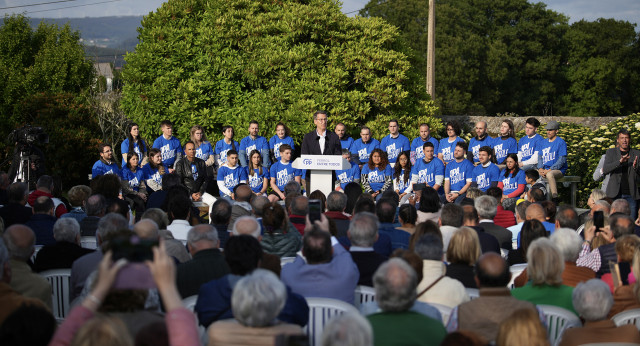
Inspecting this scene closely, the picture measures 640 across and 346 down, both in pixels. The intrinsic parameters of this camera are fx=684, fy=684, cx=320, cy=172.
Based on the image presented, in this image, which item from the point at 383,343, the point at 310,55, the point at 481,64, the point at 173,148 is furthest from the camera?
the point at 481,64

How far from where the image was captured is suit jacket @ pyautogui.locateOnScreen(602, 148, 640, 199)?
9.96 m

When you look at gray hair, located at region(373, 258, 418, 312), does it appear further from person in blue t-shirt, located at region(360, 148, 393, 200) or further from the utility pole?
the utility pole

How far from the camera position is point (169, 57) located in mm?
15461

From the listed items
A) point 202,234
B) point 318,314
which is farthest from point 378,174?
point 318,314

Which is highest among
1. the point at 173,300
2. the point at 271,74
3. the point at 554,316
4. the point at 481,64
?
the point at 481,64

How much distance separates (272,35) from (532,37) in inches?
1165

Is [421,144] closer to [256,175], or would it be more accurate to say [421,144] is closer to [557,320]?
[256,175]

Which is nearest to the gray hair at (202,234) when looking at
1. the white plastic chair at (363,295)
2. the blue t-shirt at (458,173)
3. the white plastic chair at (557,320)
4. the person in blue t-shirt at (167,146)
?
the white plastic chair at (363,295)

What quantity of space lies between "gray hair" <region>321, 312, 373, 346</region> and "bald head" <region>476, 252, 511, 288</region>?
141 cm

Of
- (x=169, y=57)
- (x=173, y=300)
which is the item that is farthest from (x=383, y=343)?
(x=169, y=57)

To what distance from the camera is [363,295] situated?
4.64 metres

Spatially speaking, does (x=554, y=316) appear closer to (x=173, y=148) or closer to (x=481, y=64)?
(x=173, y=148)

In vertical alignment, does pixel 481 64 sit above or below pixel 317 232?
above

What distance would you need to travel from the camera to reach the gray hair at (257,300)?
3129 millimetres
